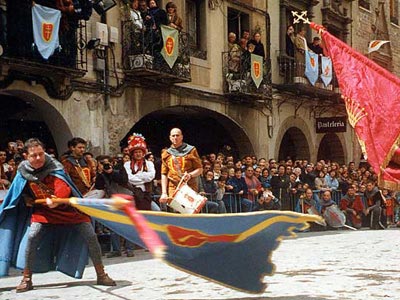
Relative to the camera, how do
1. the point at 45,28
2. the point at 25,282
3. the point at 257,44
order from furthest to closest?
the point at 257,44, the point at 45,28, the point at 25,282

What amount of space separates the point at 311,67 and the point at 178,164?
13.6m

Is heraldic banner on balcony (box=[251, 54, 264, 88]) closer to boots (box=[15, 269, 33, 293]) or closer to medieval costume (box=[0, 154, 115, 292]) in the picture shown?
medieval costume (box=[0, 154, 115, 292])

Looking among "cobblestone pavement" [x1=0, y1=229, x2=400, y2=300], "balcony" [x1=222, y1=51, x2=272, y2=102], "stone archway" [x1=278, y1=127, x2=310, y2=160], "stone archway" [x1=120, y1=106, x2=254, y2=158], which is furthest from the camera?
"stone archway" [x1=278, y1=127, x2=310, y2=160]

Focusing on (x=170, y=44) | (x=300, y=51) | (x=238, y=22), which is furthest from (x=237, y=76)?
(x=170, y=44)

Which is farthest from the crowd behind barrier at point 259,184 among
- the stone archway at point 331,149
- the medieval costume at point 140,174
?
the stone archway at point 331,149

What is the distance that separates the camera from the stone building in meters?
14.0

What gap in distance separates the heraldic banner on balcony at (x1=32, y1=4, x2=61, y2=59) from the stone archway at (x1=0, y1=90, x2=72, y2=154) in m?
1.19

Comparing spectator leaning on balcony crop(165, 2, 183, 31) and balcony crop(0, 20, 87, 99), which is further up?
spectator leaning on balcony crop(165, 2, 183, 31)

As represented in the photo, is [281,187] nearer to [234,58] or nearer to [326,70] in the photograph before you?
[234,58]

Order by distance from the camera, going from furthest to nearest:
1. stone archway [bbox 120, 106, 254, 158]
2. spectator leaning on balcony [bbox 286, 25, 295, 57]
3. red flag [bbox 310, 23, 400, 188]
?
spectator leaning on balcony [bbox 286, 25, 295, 57] → stone archway [bbox 120, 106, 254, 158] → red flag [bbox 310, 23, 400, 188]

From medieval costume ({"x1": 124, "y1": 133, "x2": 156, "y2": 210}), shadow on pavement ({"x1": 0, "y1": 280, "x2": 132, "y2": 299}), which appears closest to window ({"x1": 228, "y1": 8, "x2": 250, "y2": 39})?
medieval costume ({"x1": 124, "y1": 133, "x2": 156, "y2": 210})

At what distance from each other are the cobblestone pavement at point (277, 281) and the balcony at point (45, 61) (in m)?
4.54

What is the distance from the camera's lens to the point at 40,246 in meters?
7.22

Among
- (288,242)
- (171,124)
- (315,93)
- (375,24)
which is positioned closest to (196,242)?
(288,242)
